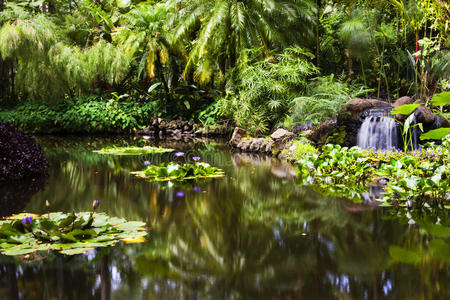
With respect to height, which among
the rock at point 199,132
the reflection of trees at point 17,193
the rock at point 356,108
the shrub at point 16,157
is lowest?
the reflection of trees at point 17,193

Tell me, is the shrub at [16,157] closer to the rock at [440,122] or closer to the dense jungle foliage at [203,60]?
the dense jungle foliage at [203,60]

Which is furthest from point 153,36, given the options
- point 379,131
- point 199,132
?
point 379,131

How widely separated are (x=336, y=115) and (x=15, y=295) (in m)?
8.83

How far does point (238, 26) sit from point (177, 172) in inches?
341

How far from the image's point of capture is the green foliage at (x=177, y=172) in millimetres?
6624

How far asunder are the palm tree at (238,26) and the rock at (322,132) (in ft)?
16.6

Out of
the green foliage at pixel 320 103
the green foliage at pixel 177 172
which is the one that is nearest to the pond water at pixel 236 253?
the green foliage at pixel 177 172

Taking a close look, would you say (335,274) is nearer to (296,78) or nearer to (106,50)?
(296,78)

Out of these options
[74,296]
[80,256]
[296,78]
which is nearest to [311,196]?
[80,256]

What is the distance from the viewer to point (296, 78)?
12.5 m

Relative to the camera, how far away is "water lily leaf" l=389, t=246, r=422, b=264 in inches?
122

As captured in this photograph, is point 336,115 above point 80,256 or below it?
above

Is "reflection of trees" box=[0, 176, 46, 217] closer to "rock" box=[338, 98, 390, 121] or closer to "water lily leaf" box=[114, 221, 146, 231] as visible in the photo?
"water lily leaf" box=[114, 221, 146, 231]

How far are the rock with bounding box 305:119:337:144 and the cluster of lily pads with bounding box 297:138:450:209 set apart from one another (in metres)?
2.36
